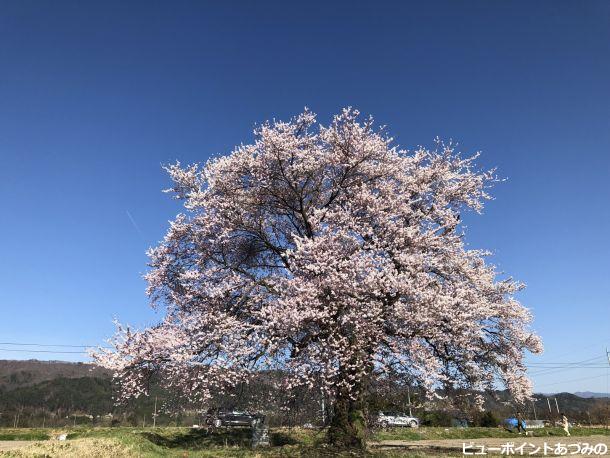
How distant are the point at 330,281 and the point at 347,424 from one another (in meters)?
5.58

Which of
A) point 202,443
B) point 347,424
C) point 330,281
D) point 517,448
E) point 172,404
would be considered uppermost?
point 330,281

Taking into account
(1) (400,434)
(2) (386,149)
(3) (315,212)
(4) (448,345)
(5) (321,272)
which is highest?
(2) (386,149)

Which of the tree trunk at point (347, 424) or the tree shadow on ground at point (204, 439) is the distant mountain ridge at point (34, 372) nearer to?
the tree shadow on ground at point (204, 439)

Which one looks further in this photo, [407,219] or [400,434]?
[400,434]

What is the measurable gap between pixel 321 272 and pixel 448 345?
21.9ft

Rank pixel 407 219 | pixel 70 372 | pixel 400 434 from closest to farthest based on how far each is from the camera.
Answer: pixel 407 219
pixel 400 434
pixel 70 372

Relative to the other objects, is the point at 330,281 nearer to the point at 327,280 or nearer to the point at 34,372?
the point at 327,280

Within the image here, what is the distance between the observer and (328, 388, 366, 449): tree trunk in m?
16.3

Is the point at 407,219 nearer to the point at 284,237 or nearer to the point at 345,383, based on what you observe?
the point at 284,237

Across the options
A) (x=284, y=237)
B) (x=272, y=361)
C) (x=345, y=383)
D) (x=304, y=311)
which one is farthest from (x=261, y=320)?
(x=284, y=237)

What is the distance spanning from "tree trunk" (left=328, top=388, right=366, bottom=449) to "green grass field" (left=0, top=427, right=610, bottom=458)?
1.98 feet

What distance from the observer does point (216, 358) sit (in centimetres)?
1683

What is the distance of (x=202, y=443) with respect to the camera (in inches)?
866

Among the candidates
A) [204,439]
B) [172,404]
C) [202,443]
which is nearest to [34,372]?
[204,439]
